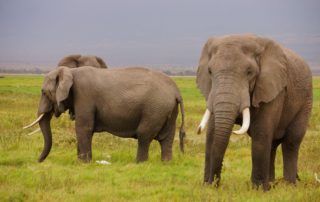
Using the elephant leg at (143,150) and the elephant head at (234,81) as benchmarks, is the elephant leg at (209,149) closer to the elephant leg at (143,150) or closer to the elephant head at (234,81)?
the elephant head at (234,81)

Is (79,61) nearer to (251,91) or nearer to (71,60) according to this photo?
(71,60)

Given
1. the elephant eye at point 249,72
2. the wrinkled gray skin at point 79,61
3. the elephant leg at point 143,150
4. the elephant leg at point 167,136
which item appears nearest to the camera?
the elephant eye at point 249,72

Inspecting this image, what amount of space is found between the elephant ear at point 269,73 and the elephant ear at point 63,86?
16.3 ft

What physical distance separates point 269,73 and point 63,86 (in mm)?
5184

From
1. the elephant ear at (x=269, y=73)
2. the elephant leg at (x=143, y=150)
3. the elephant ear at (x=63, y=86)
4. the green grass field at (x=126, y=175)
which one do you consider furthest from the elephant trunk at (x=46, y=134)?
the elephant ear at (x=269, y=73)

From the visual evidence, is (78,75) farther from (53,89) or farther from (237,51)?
(237,51)

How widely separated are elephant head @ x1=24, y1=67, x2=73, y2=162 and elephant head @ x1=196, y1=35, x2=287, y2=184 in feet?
13.8

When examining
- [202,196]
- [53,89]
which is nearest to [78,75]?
[53,89]

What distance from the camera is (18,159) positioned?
1249 cm

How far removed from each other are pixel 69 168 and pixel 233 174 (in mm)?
2966

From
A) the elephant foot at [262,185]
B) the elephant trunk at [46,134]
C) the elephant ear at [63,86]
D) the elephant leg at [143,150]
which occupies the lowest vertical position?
the elephant leg at [143,150]

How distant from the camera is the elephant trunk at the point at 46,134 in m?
12.3

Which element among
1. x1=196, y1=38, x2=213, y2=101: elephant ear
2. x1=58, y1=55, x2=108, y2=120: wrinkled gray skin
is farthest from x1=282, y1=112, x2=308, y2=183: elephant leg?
x1=58, y1=55, x2=108, y2=120: wrinkled gray skin

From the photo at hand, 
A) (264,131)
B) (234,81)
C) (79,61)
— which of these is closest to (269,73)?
(234,81)
